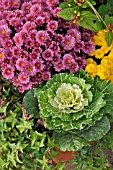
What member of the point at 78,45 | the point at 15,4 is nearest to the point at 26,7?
the point at 15,4

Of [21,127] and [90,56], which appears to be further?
[90,56]

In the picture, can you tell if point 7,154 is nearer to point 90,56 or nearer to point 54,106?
point 54,106

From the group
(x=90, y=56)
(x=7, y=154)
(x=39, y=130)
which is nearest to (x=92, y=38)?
(x=90, y=56)

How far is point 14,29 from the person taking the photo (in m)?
1.56

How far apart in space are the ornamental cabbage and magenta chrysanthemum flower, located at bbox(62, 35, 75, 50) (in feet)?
0.35

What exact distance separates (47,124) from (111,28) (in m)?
0.45

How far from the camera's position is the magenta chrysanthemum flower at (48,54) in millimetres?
1490

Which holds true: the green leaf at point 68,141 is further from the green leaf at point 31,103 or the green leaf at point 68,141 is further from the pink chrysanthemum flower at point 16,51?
the pink chrysanthemum flower at point 16,51

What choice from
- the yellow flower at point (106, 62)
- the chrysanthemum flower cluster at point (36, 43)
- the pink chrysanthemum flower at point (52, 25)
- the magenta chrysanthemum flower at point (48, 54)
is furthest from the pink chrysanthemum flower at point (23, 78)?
the yellow flower at point (106, 62)

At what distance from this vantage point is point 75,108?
1.44 m

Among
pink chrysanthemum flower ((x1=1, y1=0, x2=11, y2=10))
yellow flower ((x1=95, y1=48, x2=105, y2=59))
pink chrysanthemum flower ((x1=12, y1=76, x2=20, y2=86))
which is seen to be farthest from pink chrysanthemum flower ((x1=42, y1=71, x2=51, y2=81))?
pink chrysanthemum flower ((x1=1, y1=0, x2=11, y2=10))

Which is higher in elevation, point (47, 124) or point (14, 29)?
point (14, 29)

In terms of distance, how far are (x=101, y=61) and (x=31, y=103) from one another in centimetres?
33

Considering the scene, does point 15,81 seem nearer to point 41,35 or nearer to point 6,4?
point 41,35
